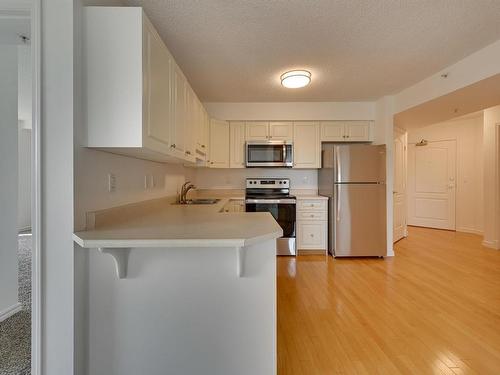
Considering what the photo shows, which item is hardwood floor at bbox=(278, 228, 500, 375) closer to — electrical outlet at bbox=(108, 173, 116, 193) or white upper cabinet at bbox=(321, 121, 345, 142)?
electrical outlet at bbox=(108, 173, 116, 193)

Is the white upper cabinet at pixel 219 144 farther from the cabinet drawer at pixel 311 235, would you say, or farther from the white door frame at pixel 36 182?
the white door frame at pixel 36 182

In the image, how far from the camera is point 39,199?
1.18 metres

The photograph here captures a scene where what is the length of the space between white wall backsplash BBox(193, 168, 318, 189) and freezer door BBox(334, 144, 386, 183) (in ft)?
2.35

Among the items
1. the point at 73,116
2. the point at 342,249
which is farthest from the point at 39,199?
the point at 342,249

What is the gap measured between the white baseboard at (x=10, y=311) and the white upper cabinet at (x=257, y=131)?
10.3 ft

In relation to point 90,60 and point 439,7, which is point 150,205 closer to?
point 90,60

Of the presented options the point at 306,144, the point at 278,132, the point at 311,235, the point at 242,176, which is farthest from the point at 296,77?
the point at 311,235

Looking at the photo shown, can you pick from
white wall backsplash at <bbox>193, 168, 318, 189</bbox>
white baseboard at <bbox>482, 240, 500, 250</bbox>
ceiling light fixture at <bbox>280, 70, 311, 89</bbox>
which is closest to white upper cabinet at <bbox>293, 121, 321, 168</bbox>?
white wall backsplash at <bbox>193, 168, 318, 189</bbox>

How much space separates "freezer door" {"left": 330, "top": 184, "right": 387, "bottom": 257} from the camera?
11.8 feet

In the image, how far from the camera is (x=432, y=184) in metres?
5.84

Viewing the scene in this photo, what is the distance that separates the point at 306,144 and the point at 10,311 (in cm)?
379

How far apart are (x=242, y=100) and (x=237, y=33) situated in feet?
5.87

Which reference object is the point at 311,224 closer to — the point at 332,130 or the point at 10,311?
the point at 332,130

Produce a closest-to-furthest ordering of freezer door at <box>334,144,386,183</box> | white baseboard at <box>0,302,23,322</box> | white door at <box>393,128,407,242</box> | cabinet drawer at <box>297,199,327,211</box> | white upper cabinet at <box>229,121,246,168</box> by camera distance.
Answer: white baseboard at <box>0,302,23,322</box>
freezer door at <box>334,144,386,183</box>
cabinet drawer at <box>297,199,327,211</box>
white upper cabinet at <box>229,121,246,168</box>
white door at <box>393,128,407,242</box>
